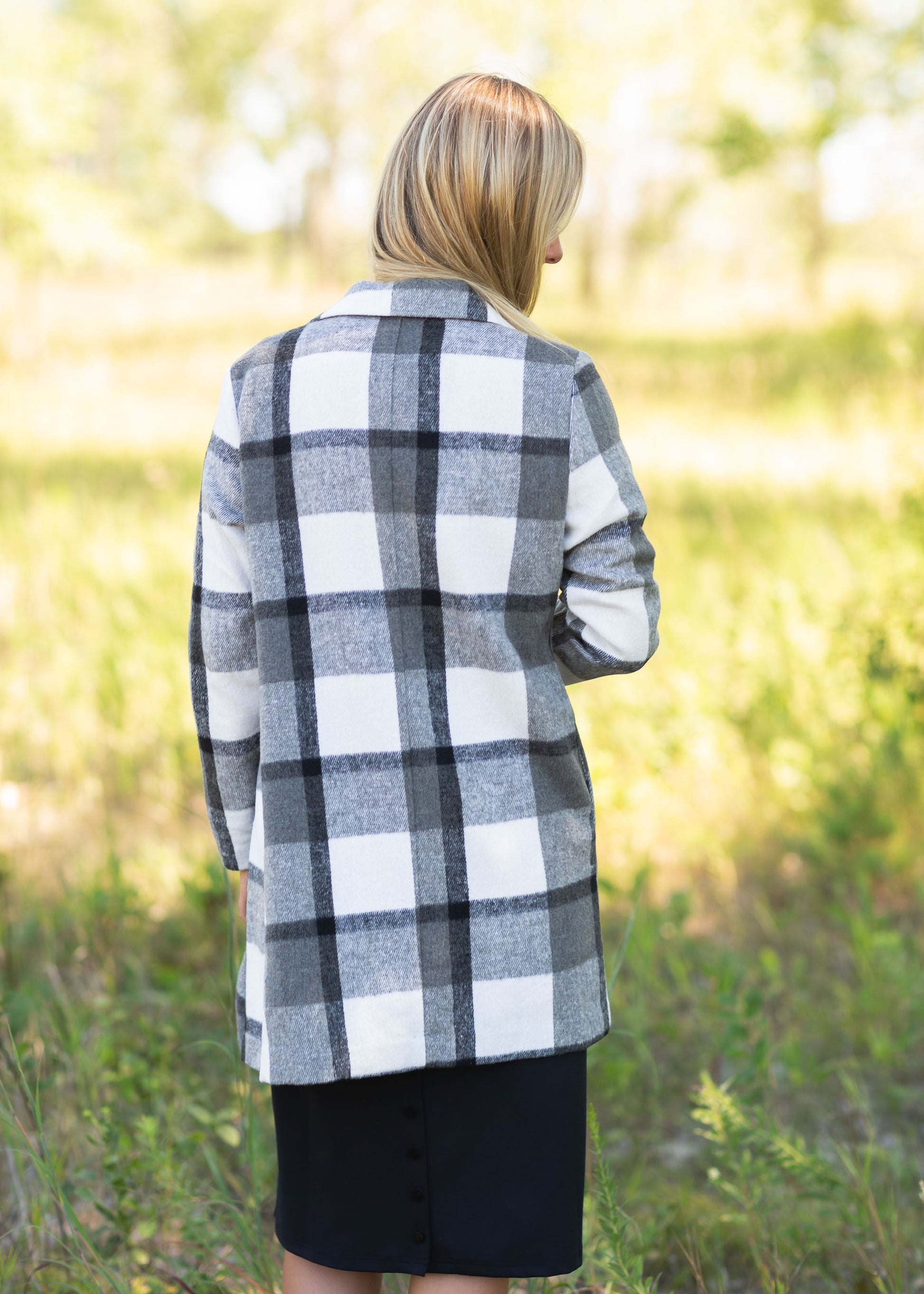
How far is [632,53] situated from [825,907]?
1874cm

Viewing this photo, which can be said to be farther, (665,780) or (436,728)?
(665,780)

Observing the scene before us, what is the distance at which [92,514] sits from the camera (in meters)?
6.84

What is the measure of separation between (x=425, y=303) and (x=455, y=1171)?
1055 mm

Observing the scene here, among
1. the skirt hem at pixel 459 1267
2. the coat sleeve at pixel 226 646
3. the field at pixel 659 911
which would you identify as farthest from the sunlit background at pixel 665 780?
the coat sleeve at pixel 226 646

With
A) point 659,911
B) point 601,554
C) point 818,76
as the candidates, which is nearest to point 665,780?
point 659,911

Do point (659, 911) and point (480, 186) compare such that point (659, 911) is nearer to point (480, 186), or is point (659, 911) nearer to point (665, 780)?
point (665, 780)

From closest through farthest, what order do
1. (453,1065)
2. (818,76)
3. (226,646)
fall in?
(453,1065) → (226,646) → (818,76)

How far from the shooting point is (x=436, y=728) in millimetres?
1343

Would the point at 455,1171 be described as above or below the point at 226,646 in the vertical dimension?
below

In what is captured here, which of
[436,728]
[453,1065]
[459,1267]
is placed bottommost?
[459,1267]

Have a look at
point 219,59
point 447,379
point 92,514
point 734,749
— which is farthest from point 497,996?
point 219,59

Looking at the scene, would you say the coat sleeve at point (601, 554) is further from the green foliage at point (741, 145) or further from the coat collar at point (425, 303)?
the green foliage at point (741, 145)

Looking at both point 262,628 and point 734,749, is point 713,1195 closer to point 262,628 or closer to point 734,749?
point 262,628

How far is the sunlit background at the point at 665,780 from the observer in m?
2.04
